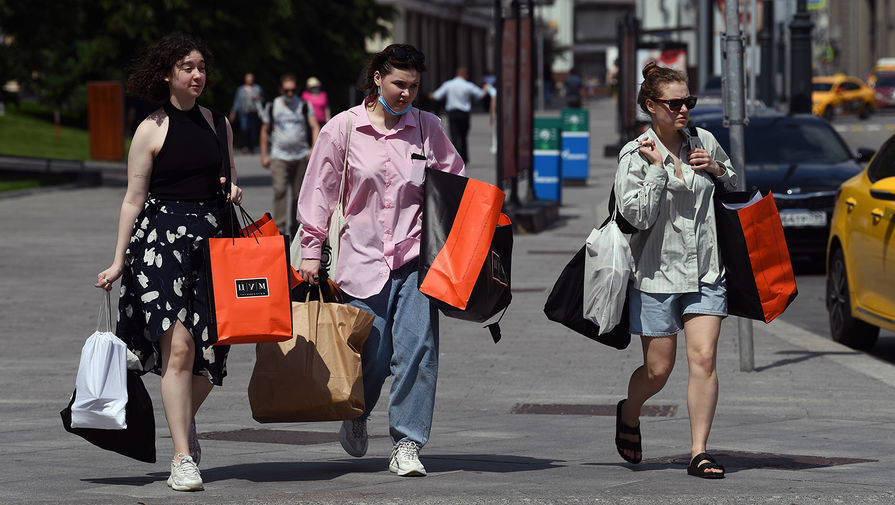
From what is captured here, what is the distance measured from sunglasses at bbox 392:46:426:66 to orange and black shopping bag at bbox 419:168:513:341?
1.39 feet

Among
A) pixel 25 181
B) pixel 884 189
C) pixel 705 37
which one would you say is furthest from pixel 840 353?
pixel 705 37

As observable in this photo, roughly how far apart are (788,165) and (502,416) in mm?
8755

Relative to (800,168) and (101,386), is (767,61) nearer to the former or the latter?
(800,168)

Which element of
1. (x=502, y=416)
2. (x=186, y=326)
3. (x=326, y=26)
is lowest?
(x=502, y=416)

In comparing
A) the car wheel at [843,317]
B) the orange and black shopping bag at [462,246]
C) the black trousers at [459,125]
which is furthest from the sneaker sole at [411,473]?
the black trousers at [459,125]

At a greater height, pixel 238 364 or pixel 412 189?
pixel 412 189

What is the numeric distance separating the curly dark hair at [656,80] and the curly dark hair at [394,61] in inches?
33.8

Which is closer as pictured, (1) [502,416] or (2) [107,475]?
(2) [107,475]

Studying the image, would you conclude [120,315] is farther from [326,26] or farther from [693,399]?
[326,26]

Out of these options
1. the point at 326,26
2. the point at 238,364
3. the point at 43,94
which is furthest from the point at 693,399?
the point at 326,26

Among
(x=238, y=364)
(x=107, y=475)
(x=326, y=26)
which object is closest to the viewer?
(x=107, y=475)

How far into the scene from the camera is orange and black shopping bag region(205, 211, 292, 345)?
591cm

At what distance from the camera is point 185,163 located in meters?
6.04

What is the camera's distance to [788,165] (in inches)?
645
